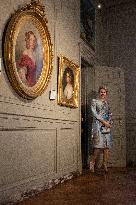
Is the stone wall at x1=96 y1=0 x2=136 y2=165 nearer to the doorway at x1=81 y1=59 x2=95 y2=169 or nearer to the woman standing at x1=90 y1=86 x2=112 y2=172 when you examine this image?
the doorway at x1=81 y1=59 x2=95 y2=169

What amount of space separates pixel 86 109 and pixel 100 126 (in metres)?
0.98

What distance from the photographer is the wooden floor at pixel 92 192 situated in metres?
3.35

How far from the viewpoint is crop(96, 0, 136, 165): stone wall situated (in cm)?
756

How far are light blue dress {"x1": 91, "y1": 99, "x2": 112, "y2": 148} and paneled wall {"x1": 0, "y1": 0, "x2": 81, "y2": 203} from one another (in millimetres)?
409

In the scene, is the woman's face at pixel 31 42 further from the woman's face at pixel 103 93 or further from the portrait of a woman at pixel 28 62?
the woman's face at pixel 103 93

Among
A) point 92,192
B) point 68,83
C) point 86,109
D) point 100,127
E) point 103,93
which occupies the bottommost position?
point 92,192

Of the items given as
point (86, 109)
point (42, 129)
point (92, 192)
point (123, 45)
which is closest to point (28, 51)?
point (42, 129)

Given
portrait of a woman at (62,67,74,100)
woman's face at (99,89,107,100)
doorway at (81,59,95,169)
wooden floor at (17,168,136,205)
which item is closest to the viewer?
wooden floor at (17,168,136,205)

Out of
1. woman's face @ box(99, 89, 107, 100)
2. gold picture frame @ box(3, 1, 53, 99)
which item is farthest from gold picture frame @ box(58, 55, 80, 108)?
woman's face @ box(99, 89, 107, 100)

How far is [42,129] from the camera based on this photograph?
4.07 meters

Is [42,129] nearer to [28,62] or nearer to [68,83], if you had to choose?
[28,62]

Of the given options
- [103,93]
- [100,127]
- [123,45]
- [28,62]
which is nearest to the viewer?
[28,62]

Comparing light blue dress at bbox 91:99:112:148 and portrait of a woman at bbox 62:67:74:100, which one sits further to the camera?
light blue dress at bbox 91:99:112:148

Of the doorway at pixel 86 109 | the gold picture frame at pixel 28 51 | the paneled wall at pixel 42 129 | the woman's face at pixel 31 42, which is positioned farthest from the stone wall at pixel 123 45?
the woman's face at pixel 31 42
